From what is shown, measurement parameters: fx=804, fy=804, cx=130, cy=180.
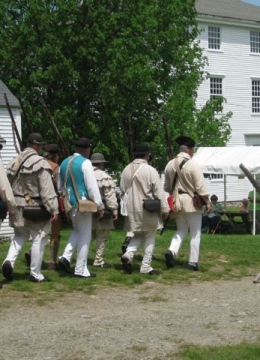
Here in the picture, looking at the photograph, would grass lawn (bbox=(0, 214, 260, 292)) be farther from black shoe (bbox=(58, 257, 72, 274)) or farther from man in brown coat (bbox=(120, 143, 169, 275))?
man in brown coat (bbox=(120, 143, 169, 275))

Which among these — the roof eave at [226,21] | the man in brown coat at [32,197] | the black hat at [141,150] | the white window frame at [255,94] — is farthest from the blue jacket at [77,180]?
the white window frame at [255,94]

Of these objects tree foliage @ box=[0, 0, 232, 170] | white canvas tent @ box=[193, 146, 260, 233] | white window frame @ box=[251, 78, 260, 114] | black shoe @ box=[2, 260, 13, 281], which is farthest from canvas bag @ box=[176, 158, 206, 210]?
white window frame @ box=[251, 78, 260, 114]

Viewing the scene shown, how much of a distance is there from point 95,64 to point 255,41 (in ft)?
73.8

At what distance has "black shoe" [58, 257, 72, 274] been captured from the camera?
11.3m

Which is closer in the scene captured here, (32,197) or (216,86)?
(32,197)

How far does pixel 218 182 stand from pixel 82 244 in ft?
109

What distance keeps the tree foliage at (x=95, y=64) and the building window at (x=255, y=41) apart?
63.7ft

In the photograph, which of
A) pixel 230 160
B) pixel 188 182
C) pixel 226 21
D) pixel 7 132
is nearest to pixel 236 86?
pixel 226 21

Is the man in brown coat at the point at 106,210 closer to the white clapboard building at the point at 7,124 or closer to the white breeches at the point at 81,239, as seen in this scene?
the white breeches at the point at 81,239

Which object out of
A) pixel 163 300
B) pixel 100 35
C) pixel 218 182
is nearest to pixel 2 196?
pixel 163 300

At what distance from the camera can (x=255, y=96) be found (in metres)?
45.9

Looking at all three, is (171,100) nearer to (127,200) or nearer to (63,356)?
(127,200)

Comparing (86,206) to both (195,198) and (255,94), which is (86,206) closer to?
(195,198)

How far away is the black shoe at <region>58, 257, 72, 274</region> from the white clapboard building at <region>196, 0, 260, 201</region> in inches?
1270
